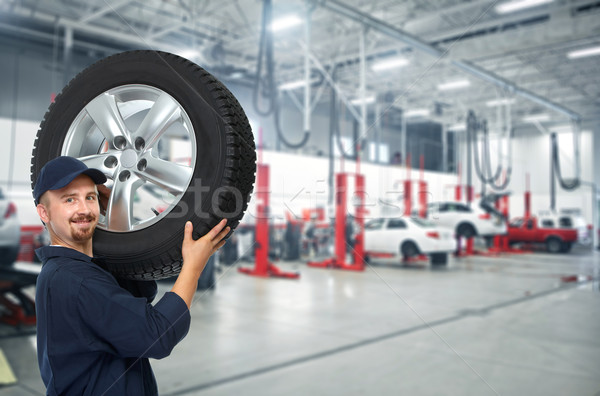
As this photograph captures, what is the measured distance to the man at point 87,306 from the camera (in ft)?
3.43

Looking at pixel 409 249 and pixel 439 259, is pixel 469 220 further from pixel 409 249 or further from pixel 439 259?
pixel 409 249

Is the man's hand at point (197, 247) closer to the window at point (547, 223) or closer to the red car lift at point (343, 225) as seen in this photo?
→ the red car lift at point (343, 225)

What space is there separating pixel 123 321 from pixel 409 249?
34.7ft

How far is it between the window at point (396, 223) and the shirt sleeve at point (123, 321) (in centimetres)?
1053

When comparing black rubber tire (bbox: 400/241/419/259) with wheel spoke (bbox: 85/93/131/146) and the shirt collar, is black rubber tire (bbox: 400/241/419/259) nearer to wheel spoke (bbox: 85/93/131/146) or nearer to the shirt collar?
wheel spoke (bbox: 85/93/131/146)

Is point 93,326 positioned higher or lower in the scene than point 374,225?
lower

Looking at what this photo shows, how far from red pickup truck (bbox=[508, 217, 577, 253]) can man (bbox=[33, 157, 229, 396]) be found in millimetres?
17374

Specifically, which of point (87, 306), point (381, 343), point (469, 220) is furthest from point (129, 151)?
point (469, 220)

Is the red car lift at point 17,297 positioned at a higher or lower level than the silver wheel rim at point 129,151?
lower

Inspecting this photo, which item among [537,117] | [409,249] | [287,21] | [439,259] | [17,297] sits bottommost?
[439,259]

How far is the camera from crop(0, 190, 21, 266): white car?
5031 millimetres

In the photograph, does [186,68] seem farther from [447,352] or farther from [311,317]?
[311,317]

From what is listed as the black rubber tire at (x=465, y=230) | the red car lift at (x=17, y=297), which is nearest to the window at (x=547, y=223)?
the black rubber tire at (x=465, y=230)

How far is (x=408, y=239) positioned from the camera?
36.4 feet
